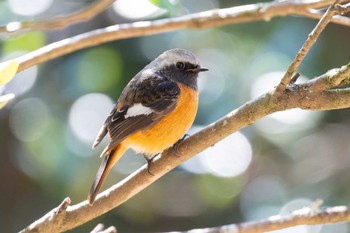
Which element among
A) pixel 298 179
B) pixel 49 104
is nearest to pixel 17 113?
pixel 49 104

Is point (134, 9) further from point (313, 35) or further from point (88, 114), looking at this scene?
point (313, 35)

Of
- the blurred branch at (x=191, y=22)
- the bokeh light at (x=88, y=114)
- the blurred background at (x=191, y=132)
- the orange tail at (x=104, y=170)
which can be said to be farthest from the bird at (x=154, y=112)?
the bokeh light at (x=88, y=114)

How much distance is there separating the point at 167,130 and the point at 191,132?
38.9 inches

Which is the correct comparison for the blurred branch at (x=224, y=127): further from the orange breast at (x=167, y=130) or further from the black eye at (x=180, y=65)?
the black eye at (x=180, y=65)

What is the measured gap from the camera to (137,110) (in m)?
3.77

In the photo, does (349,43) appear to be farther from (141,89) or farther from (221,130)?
(221,130)

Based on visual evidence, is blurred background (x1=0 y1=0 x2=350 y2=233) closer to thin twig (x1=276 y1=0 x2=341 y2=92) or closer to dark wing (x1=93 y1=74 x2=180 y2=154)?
dark wing (x1=93 y1=74 x2=180 y2=154)

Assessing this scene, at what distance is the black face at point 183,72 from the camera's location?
4.03 metres

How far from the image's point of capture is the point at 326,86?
244cm

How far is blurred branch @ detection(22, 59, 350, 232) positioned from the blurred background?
1.72 meters

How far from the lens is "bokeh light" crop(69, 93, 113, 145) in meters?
4.62

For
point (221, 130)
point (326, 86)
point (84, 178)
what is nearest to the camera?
point (326, 86)

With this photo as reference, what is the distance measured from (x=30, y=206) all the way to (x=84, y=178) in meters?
0.80

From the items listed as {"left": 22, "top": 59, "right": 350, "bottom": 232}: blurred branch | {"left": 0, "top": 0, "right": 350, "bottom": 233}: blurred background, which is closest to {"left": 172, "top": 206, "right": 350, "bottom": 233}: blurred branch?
{"left": 22, "top": 59, "right": 350, "bottom": 232}: blurred branch
